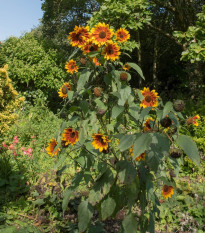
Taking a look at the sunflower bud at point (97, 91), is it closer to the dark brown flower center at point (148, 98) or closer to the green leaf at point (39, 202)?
the dark brown flower center at point (148, 98)

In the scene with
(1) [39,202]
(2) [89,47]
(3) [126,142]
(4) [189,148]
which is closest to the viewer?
(4) [189,148]

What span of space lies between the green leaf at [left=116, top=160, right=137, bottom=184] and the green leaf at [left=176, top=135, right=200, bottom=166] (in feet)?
1.22

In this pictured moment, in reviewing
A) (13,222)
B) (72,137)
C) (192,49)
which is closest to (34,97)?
(192,49)

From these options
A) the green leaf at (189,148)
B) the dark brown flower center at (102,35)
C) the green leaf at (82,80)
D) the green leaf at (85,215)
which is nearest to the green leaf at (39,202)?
the green leaf at (85,215)

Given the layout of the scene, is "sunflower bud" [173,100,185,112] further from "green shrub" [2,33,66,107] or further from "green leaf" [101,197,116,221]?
"green shrub" [2,33,66,107]

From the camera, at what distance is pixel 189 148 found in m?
0.97

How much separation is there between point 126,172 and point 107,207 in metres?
0.29

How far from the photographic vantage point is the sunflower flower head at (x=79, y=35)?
4.96 ft

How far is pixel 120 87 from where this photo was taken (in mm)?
1471

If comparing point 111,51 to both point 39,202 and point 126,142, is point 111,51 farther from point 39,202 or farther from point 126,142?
point 39,202

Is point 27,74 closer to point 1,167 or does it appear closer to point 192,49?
point 1,167

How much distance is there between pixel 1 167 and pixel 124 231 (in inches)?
80.4

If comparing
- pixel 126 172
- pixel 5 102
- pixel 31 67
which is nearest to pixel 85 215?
pixel 126 172

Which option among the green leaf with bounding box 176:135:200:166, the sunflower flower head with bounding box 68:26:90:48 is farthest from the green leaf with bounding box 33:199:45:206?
the green leaf with bounding box 176:135:200:166
